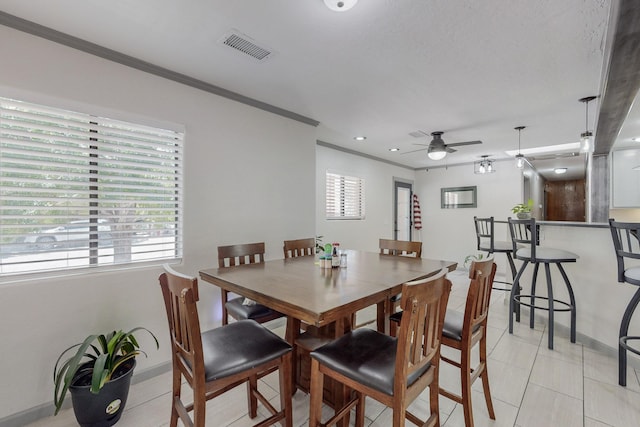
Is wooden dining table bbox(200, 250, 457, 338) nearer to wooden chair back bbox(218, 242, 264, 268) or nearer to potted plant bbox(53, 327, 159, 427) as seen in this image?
wooden chair back bbox(218, 242, 264, 268)

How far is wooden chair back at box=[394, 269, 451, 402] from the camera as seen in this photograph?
1094 millimetres

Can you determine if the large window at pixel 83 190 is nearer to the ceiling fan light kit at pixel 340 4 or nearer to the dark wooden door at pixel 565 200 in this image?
the ceiling fan light kit at pixel 340 4

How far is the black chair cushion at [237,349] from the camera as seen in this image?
4.28ft

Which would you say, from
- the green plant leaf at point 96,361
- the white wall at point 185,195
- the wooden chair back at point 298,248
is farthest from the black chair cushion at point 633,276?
the green plant leaf at point 96,361

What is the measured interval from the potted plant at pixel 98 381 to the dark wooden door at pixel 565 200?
37.8 feet

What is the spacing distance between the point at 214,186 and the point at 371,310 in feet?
8.43

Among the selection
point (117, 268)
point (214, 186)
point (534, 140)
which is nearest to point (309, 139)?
point (214, 186)

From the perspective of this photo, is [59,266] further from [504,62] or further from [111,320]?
[504,62]

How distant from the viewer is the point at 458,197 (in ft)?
21.2

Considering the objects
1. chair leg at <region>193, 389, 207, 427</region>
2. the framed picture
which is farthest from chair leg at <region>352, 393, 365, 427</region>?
the framed picture

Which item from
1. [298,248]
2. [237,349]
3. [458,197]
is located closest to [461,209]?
[458,197]

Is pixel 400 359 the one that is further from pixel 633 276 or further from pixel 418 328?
pixel 633 276

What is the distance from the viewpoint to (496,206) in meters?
5.95

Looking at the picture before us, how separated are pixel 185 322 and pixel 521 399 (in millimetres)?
2291
